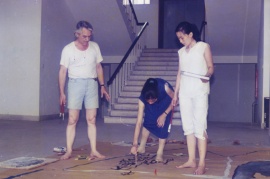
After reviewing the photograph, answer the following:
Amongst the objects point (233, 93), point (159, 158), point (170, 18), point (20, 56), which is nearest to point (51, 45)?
point (20, 56)

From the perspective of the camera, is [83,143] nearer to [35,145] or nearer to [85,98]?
[35,145]

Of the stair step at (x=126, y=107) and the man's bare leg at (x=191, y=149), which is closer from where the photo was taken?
the man's bare leg at (x=191, y=149)

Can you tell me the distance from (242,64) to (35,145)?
8399mm

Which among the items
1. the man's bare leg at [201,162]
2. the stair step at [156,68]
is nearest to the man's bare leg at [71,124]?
the man's bare leg at [201,162]

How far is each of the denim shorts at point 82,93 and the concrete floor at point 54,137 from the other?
84 centimetres

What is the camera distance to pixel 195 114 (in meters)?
4.43

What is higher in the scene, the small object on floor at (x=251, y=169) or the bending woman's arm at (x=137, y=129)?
the bending woman's arm at (x=137, y=129)

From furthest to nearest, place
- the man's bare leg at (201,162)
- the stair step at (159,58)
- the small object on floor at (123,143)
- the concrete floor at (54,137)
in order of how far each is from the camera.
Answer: the stair step at (159,58) < the small object on floor at (123,143) < the concrete floor at (54,137) < the man's bare leg at (201,162)

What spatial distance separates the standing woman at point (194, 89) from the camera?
14.5 ft

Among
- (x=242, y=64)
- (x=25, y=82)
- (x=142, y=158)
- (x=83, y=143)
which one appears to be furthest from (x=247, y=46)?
(x=142, y=158)

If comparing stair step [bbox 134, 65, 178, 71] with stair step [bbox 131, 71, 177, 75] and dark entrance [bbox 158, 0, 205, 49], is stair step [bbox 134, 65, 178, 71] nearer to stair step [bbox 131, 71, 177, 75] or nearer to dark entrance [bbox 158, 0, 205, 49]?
stair step [bbox 131, 71, 177, 75]

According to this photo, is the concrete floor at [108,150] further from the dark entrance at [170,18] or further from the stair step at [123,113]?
the dark entrance at [170,18]

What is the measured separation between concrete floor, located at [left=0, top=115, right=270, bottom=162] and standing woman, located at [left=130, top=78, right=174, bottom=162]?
1.35 meters

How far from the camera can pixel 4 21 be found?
1080cm
